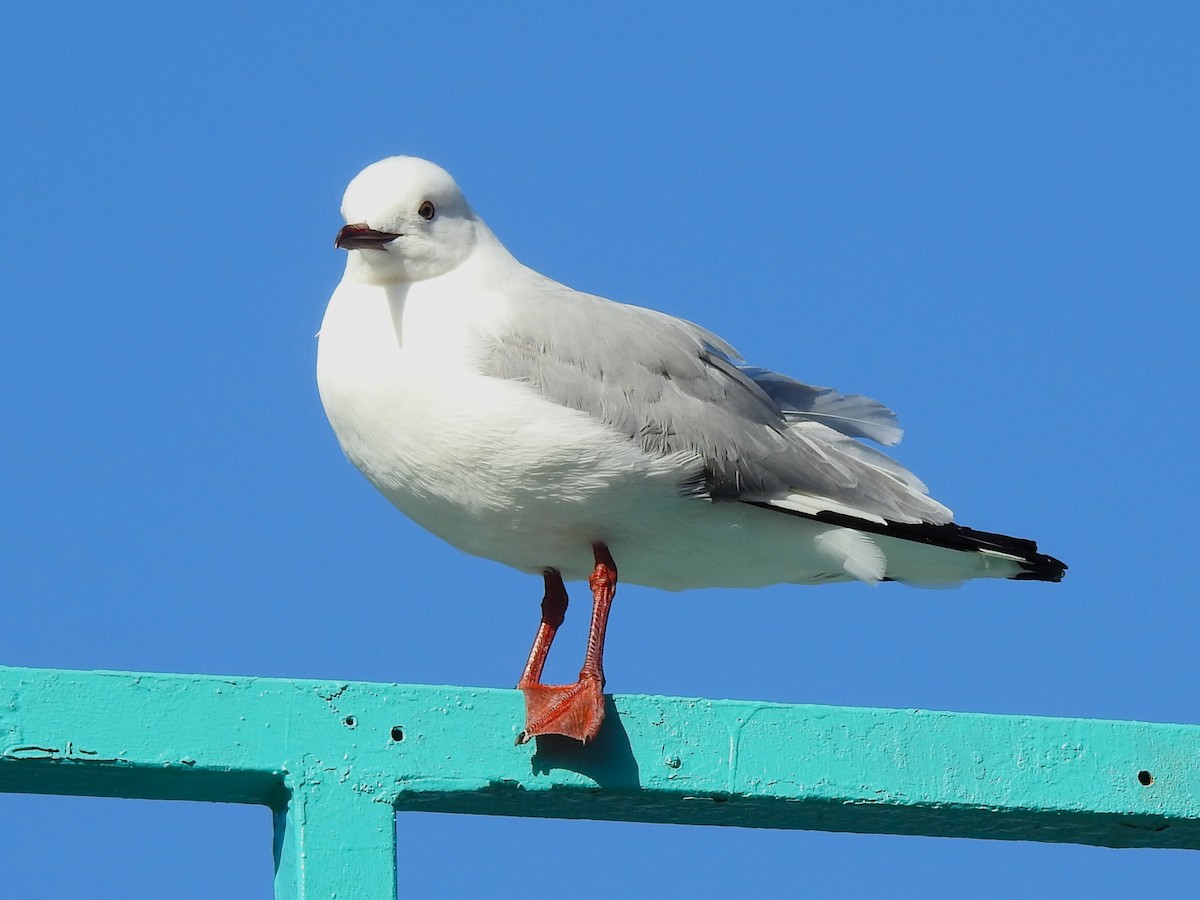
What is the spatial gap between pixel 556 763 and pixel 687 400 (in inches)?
55.2

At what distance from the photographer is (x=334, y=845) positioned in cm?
273

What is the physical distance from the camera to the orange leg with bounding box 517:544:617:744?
2977mm

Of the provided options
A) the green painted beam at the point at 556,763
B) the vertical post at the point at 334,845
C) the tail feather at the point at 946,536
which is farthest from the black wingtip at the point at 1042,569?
the vertical post at the point at 334,845

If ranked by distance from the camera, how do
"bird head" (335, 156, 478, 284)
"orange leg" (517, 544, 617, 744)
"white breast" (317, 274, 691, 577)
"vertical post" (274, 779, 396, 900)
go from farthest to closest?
"bird head" (335, 156, 478, 284) → "white breast" (317, 274, 691, 577) → "orange leg" (517, 544, 617, 744) → "vertical post" (274, 779, 396, 900)

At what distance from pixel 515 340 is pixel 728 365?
26.8 inches

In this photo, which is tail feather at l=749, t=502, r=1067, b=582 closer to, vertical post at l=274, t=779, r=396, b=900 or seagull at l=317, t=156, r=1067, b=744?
seagull at l=317, t=156, r=1067, b=744

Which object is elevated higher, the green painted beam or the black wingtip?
the black wingtip

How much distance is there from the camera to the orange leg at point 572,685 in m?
2.98

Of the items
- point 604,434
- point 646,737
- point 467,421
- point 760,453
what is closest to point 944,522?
point 760,453

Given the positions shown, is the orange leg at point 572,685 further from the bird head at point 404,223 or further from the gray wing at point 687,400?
the bird head at point 404,223

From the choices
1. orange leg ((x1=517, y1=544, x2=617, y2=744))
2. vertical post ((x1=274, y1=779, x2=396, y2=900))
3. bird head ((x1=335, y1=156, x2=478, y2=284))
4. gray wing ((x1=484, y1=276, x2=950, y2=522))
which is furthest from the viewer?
bird head ((x1=335, y1=156, x2=478, y2=284))

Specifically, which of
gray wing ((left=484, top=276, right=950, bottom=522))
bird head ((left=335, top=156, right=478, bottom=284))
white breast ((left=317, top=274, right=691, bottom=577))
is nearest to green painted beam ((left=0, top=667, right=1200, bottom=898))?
white breast ((left=317, top=274, right=691, bottom=577))

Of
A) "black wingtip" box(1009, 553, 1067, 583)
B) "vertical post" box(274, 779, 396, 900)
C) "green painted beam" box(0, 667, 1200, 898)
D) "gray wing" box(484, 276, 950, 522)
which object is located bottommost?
"vertical post" box(274, 779, 396, 900)

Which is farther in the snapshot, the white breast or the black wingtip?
the black wingtip
